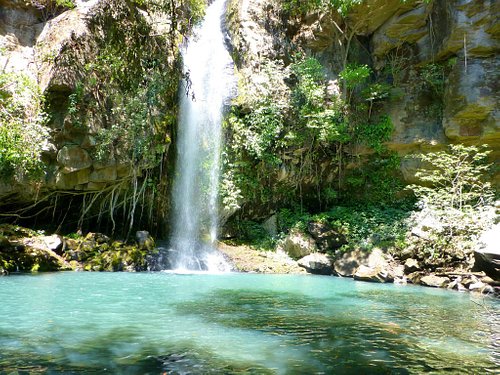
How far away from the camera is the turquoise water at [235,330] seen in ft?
13.2

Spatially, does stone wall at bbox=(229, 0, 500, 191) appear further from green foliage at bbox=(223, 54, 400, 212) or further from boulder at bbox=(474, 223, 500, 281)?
boulder at bbox=(474, 223, 500, 281)

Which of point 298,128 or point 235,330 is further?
point 298,128

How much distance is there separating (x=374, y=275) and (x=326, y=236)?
2979 millimetres

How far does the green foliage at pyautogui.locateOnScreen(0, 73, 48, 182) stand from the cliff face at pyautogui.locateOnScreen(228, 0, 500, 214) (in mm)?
7275

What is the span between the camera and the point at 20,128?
438 inches

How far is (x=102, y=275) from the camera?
440 inches

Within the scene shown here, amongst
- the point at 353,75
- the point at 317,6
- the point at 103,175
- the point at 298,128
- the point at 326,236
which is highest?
the point at 317,6

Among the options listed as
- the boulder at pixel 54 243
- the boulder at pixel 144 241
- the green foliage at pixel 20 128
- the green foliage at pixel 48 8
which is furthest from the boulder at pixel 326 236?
the green foliage at pixel 48 8

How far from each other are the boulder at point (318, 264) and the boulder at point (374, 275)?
1.53 meters

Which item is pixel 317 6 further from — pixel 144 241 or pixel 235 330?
pixel 235 330

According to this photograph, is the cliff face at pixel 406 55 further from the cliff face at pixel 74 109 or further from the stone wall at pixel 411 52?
the cliff face at pixel 74 109

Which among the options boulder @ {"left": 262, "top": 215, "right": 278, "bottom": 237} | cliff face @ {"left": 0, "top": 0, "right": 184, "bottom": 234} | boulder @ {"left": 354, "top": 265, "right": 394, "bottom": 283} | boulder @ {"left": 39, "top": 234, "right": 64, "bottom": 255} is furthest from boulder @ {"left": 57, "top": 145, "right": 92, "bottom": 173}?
boulder @ {"left": 354, "top": 265, "right": 394, "bottom": 283}

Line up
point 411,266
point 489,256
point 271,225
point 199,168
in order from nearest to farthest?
point 489,256 < point 411,266 < point 199,168 < point 271,225

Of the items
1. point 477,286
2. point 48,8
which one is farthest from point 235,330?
point 48,8
